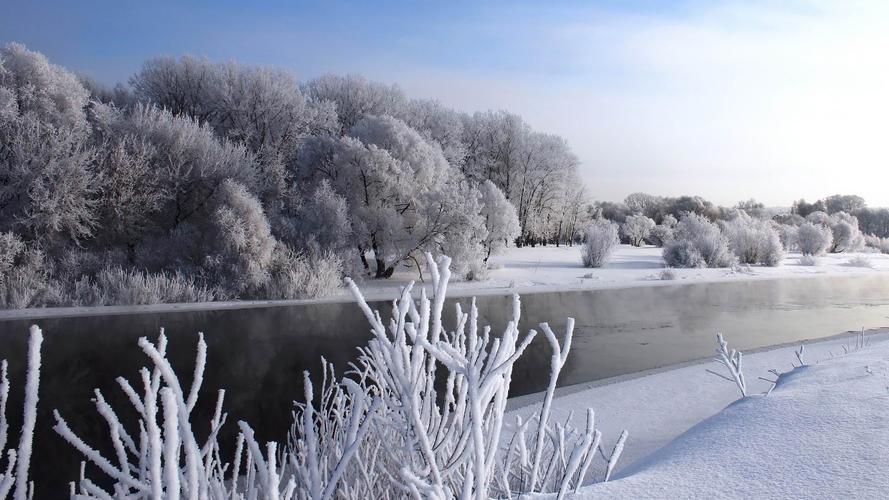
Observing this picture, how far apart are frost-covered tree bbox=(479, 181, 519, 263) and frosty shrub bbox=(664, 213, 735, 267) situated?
722 centimetres

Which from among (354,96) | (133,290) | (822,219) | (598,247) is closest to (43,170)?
(133,290)

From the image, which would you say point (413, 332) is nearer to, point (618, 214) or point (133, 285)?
point (133, 285)

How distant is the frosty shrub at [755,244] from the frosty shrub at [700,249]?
1.62 meters

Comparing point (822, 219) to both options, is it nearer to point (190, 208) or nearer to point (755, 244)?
point (755, 244)

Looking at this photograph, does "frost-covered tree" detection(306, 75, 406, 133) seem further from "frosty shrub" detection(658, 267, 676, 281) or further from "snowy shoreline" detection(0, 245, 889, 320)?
"frosty shrub" detection(658, 267, 676, 281)

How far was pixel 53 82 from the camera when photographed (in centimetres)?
1589

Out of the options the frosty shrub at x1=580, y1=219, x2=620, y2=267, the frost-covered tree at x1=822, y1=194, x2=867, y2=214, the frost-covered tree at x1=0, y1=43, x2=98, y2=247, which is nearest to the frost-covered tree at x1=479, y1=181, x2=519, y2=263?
the frosty shrub at x1=580, y1=219, x2=620, y2=267

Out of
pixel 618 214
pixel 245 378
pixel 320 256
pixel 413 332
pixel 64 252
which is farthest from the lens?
pixel 618 214

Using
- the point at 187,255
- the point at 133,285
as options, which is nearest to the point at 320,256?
the point at 187,255

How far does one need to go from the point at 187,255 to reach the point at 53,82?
628 cm

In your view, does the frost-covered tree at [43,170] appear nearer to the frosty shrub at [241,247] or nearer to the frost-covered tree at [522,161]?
the frosty shrub at [241,247]

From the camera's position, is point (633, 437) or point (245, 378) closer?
point (633, 437)

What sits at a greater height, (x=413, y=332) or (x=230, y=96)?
(x=230, y=96)

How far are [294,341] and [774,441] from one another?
24.5 feet
